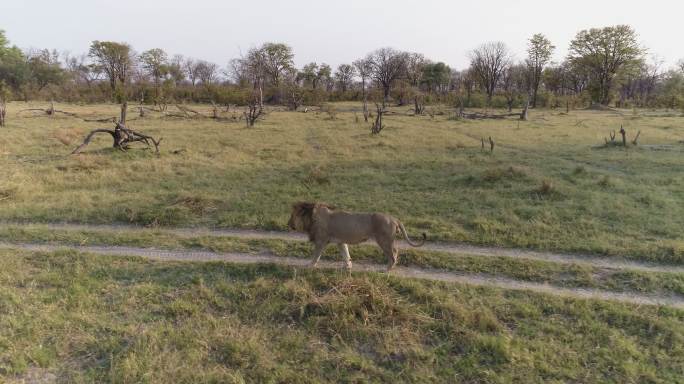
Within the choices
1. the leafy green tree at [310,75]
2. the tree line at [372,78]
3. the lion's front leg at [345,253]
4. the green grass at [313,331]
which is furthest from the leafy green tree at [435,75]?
the green grass at [313,331]

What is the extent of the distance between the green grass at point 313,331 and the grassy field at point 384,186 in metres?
2.52

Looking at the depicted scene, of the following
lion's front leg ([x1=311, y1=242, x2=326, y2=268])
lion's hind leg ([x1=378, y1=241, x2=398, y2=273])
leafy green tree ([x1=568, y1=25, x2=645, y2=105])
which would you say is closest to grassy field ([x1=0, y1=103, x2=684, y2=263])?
lion's hind leg ([x1=378, y1=241, x2=398, y2=273])

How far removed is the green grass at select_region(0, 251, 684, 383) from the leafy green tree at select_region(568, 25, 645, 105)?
67.4 metres

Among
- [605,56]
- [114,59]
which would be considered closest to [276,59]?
[114,59]

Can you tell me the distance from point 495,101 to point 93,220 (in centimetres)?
5426

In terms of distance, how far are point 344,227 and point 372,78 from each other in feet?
247

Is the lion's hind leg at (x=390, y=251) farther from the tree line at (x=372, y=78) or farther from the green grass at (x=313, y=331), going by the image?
the tree line at (x=372, y=78)

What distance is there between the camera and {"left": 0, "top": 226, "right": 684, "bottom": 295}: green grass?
5.97 m

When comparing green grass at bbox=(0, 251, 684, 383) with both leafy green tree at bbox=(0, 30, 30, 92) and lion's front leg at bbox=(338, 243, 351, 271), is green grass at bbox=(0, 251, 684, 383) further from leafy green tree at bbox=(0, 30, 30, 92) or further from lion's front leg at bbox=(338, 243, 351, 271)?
leafy green tree at bbox=(0, 30, 30, 92)

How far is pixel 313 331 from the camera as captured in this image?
4680mm

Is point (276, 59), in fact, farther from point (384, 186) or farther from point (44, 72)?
point (384, 186)

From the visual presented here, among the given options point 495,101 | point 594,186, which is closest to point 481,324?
point 594,186

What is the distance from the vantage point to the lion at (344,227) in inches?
233

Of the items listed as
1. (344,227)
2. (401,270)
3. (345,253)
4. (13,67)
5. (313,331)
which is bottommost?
(313,331)
